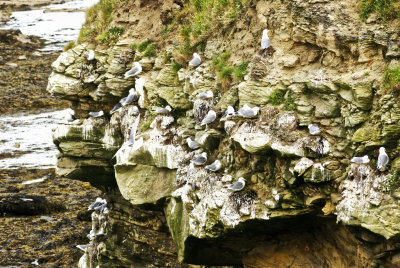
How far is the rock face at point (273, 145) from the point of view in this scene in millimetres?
13305

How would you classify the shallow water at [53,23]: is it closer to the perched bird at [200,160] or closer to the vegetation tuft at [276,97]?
the perched bird at [200,160]

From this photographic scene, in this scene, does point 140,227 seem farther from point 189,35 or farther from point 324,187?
point 324,187

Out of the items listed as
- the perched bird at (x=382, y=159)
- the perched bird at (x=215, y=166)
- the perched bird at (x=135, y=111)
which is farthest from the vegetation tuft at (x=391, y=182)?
the perched bird at (x=135, y=111)

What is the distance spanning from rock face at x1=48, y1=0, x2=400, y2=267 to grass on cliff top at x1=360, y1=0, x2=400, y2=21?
0.27 metres

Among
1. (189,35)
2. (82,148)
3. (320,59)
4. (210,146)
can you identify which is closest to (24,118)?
(82,148)

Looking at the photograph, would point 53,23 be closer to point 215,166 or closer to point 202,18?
point 202,18

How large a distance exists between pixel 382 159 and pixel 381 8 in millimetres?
3379

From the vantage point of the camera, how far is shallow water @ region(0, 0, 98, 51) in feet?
205

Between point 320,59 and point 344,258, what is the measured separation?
15.1 ft

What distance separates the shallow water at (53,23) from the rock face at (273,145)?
41.3 m

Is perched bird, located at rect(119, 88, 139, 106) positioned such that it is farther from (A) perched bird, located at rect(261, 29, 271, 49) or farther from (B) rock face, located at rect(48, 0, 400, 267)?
(A) perched bird, located at rect(261, 29, 271, 49)

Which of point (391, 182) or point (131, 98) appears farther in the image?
point (131, 98)

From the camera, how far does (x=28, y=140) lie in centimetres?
4059

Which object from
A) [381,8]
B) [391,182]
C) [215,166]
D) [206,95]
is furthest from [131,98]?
[391,182]
